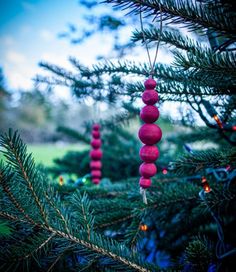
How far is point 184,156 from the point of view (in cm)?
50

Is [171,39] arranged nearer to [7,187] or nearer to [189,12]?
[189,12]

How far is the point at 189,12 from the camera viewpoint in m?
0.41

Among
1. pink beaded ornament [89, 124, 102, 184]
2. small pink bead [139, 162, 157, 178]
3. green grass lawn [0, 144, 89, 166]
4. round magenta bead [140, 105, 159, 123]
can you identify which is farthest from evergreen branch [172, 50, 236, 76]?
green grass lawn [0, 144, 89, 166]

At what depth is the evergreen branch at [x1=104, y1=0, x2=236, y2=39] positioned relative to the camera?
15.5 inches

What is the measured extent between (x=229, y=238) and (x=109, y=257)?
474mm

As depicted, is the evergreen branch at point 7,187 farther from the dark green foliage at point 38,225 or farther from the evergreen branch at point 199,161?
the evergreen branch at point 199,161

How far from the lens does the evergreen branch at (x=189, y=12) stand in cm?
39

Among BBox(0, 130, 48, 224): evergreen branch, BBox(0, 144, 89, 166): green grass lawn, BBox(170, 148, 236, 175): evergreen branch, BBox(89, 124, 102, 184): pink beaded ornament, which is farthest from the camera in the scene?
BBox(0, 144, 89, 166): green grass lawn

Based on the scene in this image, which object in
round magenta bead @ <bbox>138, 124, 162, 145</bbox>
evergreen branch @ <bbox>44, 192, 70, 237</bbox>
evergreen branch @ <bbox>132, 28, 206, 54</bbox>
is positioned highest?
evergreen branch @ <bbox>132, 28, 206, 54</bbox>

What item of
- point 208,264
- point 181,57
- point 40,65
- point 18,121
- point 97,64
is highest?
point 18,121

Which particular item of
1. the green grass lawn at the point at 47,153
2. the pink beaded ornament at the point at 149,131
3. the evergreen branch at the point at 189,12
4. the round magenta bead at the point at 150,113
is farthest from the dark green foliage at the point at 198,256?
the green grass lawn at the point at 47,153

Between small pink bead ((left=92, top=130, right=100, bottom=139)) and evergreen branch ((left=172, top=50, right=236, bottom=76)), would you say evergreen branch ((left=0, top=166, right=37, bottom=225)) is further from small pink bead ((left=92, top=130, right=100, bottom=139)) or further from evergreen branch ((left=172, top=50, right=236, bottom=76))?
small pink bead ((left=92, top=130, right=100, bottom=139))

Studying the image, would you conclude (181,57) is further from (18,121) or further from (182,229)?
(18,121)

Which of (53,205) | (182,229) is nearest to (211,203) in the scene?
(182,229)
